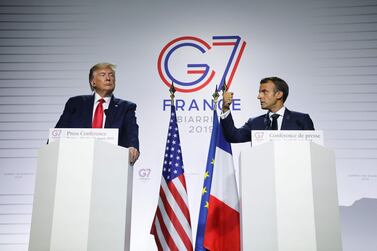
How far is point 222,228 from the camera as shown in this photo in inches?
148

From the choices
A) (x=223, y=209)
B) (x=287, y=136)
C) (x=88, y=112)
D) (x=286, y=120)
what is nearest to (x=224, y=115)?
(x=286, y=120)

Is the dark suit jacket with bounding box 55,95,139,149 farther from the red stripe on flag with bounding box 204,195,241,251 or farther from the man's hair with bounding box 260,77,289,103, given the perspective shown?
the man's hair with bounding box 260,77,289,103

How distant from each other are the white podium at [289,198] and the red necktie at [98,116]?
165cm

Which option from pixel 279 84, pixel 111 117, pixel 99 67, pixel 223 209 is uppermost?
pixel 99 67

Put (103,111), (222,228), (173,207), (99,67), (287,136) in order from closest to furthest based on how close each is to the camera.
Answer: (287,136) → (222,228) → (173,207) → (103,111) → (99,67)

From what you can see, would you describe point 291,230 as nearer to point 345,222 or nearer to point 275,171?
point 275,171

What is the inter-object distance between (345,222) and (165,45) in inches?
102

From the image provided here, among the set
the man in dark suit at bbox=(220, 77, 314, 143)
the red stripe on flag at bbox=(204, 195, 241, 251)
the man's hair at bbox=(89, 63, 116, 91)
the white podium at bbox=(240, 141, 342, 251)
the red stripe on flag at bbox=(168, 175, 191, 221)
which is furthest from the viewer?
the man's hair at bbox=(89, 63, 116, 91)

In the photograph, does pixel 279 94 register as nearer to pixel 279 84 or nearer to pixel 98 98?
pixel 279 84

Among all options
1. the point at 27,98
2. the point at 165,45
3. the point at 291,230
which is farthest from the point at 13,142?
the point at 291,230

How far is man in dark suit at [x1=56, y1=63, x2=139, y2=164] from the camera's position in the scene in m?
4.12

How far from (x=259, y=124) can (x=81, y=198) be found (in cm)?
203

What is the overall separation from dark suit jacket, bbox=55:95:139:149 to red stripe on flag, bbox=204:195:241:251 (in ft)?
3.14

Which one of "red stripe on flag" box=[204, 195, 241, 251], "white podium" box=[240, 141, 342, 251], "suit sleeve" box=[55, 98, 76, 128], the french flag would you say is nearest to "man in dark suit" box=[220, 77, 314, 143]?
the french flag
